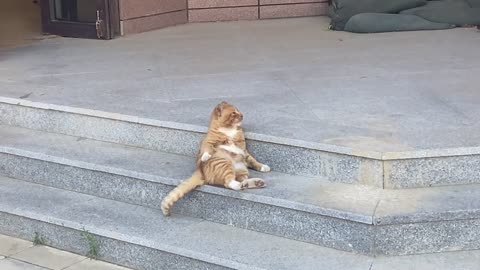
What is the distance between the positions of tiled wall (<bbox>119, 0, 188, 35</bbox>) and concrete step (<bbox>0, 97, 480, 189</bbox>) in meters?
2.27

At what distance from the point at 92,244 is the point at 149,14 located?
3304 mm

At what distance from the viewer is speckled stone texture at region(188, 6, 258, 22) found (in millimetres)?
6316

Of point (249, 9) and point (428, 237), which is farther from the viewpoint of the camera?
point (249, 9)

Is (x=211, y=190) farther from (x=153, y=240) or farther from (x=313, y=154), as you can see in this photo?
(x=313, y=154)

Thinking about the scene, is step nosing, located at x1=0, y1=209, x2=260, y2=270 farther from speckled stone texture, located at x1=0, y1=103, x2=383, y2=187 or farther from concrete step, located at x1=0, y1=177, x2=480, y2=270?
speckled stone texture, located at x1=0, y1=103, x2=383, y2=187

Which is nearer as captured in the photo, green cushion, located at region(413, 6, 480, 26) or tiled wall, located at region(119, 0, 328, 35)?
green cushion, located at region(413, 6, 480, 26)

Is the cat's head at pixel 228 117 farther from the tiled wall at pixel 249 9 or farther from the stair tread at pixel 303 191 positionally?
the tiled wall at pixel 249 9

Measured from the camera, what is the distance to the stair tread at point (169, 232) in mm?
2627

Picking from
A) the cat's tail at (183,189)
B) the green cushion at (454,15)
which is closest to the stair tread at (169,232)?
the cat's tail at (183,189)

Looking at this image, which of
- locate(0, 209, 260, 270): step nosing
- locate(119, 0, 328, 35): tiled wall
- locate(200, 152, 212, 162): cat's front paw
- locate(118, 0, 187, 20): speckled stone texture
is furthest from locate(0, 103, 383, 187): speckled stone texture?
locate(119, 0, 328, 35): tiled wall

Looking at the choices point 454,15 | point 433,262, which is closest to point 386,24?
point 454,15

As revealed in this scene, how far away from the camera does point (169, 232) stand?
2.87 metres

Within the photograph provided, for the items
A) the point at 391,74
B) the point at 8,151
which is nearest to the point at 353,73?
the point at 391,74

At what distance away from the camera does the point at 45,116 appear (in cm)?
367
